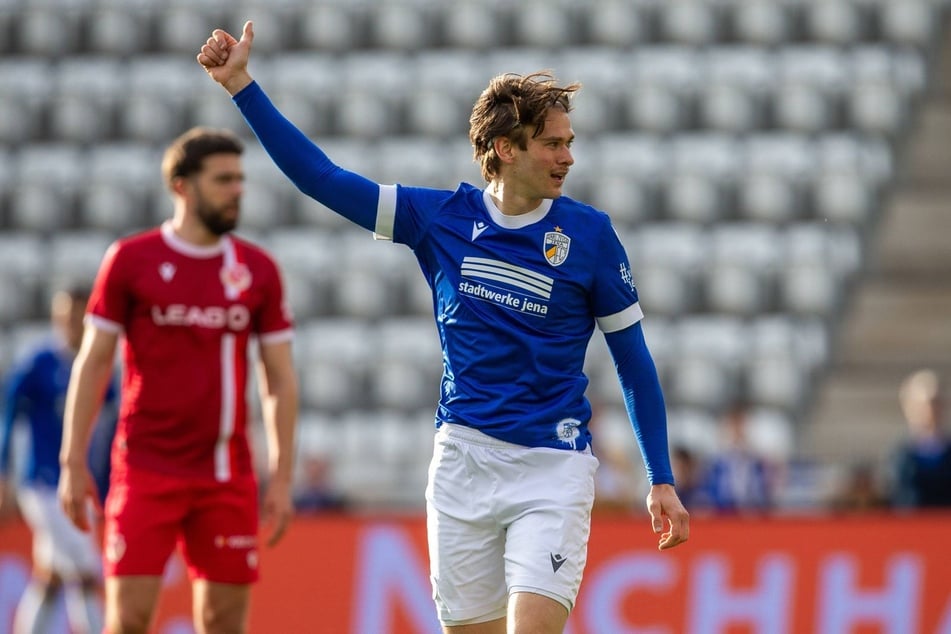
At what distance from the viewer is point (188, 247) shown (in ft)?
20.3

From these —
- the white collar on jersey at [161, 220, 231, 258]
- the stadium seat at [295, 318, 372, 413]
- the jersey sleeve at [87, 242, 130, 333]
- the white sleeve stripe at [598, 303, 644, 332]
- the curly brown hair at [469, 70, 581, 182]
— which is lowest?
the stadium seat at [295, 318, 372, 413]

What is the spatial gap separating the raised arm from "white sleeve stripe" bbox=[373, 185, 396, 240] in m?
0.01

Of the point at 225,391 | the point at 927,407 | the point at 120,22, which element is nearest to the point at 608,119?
the point at 120,22

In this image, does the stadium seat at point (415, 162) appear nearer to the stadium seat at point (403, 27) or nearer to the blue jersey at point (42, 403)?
the stadium seat at point (403, 27)

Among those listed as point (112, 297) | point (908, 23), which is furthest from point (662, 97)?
point (112, 297)

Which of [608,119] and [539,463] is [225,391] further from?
[608,119]

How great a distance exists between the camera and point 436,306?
4.91m

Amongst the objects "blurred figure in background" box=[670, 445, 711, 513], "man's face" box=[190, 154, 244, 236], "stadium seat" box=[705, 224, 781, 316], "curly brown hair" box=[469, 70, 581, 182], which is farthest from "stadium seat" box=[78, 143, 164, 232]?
"curly brown hair" box=[469, 70, 581, 182]

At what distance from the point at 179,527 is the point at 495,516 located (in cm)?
176

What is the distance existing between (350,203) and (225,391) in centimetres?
157

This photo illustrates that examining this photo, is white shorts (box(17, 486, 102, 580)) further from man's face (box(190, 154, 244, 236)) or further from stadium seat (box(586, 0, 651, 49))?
stadium seat (box(586, 0, 651, 49))

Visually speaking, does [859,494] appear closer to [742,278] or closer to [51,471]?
[742,278]

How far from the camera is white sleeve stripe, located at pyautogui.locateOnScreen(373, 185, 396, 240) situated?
4.82 metres

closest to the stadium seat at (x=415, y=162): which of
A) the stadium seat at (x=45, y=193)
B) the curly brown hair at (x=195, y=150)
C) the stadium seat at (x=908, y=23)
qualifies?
the stadium seat at (x=45, y=193)
